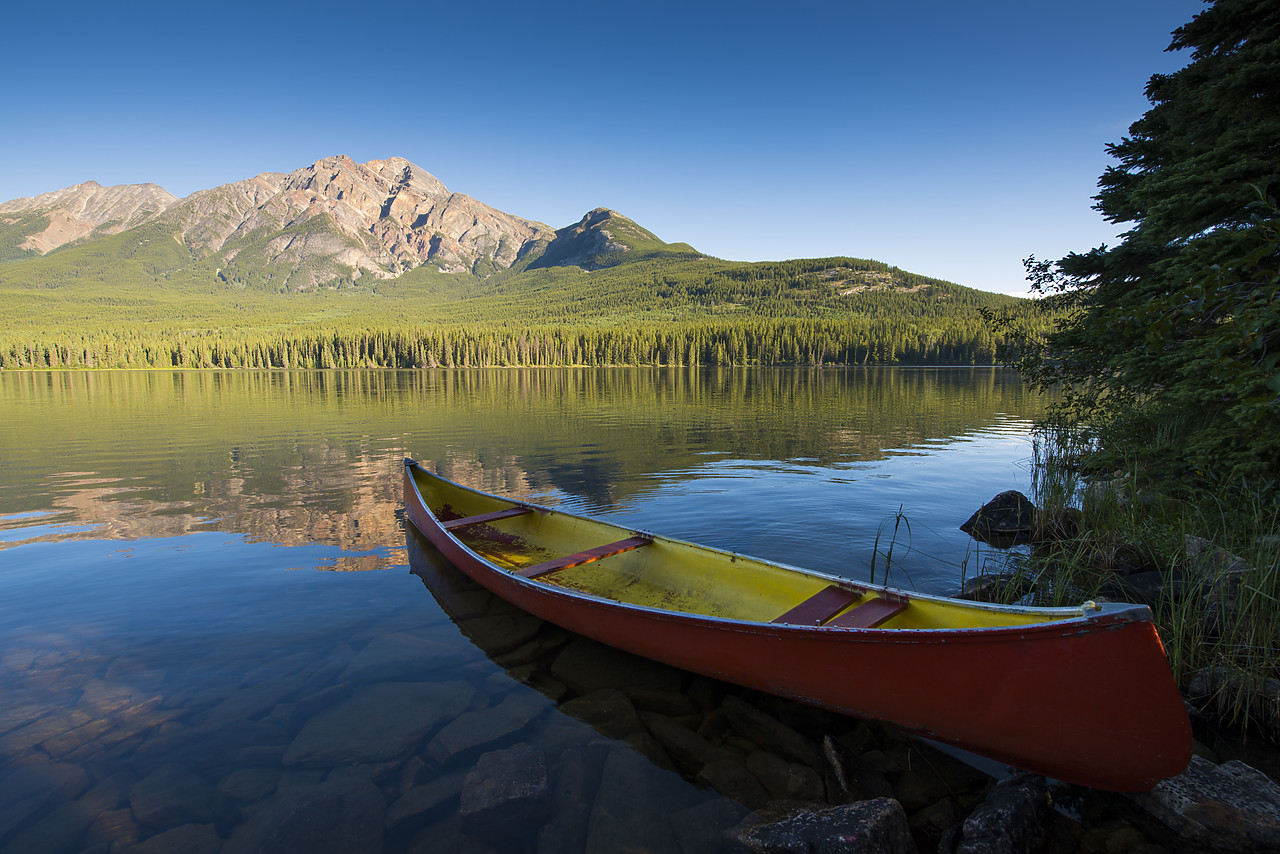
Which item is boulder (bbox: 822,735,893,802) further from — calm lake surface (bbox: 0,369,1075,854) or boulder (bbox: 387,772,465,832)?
boulder (bbox: 387,772,465,832)

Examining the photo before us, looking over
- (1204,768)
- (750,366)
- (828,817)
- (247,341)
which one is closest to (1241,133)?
(1204,768)

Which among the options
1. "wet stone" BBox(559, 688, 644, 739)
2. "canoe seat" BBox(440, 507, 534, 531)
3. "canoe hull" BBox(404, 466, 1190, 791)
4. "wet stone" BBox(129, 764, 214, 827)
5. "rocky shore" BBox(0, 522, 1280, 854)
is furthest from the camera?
"canoe seat" BBox(440, 507, 534, 531)

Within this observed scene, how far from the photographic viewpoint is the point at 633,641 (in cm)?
666

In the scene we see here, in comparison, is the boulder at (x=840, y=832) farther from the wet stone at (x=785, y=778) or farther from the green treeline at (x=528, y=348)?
the green treeline at (x=528, y=348)

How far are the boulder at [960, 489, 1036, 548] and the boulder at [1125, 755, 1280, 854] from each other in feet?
23.6

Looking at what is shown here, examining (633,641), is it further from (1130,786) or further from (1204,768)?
(1204,768)

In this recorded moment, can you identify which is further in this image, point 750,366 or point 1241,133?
point 750,366

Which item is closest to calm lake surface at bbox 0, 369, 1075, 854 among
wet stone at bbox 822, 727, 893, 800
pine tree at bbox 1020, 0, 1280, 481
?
wet stone at bbox 822, 727, 893, 800

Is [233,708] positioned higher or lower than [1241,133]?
lower

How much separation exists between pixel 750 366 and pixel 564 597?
12346 centimetres

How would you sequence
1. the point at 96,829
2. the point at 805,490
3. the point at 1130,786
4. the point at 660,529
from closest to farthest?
the point at 1130,786
the point at 96,829
the point at 660,529
the point at 805,490

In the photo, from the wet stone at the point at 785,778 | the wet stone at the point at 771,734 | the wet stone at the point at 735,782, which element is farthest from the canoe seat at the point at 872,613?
the wet stone at the point at 735,782

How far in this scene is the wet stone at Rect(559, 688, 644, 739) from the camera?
6141 millimetres

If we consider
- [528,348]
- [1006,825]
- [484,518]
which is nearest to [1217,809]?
[1006,825]
